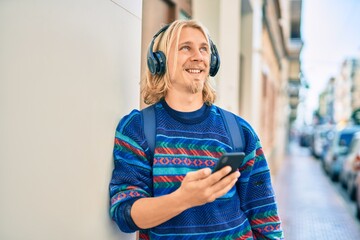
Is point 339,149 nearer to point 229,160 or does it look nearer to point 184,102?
point 184,102

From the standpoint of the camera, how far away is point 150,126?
5.67ft

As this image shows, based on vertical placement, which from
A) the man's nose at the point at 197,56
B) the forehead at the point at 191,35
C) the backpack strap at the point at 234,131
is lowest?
the backpack strap at the point at 234,131

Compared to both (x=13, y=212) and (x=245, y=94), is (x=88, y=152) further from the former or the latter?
(x=245, y=94)

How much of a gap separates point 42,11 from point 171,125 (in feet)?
2.26

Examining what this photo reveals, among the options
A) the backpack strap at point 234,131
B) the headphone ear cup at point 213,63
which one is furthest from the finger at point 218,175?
the headphone ear cup at point 213,63

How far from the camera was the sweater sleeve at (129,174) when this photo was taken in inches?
63.2

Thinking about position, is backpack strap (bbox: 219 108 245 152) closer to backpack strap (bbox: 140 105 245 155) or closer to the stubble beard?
backpack strap (bbox: 140 105 245 155)

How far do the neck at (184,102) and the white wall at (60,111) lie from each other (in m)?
0.25

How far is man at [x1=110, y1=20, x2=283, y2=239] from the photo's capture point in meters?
1.52

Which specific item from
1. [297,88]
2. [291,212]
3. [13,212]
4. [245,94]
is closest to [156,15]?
[13,212]

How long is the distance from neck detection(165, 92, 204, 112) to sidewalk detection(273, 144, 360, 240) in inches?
182

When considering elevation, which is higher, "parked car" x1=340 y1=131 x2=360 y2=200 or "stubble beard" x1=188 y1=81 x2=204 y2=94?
"stubble beard" x1=188 y1=81 x2=204 y2=94

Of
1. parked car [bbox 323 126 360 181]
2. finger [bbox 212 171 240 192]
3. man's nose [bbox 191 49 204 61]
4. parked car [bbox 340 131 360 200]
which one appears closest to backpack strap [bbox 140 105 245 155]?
man's nose [bbox 191 49 204 61]

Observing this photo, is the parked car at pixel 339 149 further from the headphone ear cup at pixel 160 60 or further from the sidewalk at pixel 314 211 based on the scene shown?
the headphone ear cup at pixel 160 60
